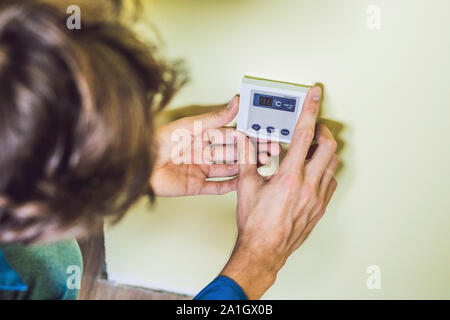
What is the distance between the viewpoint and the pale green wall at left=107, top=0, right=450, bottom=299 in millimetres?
448

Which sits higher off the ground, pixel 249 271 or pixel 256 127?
pixel 256 127

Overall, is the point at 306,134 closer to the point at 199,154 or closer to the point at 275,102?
the point at 275,102

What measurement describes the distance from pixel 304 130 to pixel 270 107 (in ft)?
0.20

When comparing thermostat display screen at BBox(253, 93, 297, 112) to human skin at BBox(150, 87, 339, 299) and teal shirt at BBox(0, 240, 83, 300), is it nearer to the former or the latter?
human skin at BBox(150, 87, 339, 299)

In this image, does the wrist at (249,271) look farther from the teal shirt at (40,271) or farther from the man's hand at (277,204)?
the teal shirt at (40,271)

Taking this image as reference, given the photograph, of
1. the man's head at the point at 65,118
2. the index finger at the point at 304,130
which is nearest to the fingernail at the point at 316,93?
the index finger at the point at 304,130

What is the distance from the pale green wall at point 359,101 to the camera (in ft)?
1.47

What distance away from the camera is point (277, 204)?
0.54m

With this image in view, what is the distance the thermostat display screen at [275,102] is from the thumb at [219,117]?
0.04 m

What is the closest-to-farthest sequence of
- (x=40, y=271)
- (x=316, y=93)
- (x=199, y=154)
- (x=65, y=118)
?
1. (x=65, y=118)
2. (x=316, y=93)
3. (x=199, y=154)
4. (x=40, y=271)

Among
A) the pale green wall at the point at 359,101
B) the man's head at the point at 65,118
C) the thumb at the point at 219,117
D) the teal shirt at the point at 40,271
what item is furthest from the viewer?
the teal shirt at the point at 40,271

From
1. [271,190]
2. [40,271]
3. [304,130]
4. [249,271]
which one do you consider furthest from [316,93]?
[40,271]

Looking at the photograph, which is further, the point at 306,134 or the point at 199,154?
the point at 199,154

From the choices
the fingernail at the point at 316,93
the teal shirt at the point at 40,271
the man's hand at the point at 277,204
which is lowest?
the teal shirt at the point at 40,271
